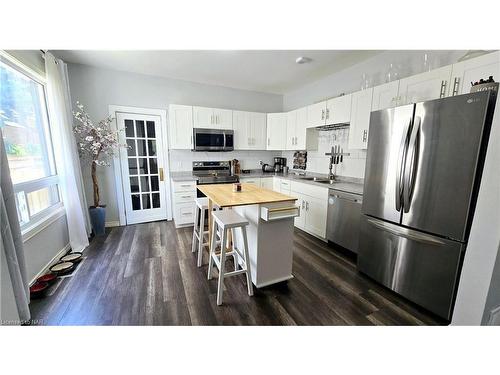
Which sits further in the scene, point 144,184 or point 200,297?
point 144,184

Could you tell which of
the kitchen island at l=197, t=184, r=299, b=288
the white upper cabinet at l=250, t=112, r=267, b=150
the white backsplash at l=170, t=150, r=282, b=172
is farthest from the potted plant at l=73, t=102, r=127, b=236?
the white upper cabinet at l=250, t=112, r=267, b=150

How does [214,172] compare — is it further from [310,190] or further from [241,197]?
[241,197]

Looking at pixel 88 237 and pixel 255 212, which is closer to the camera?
pixel 255 212

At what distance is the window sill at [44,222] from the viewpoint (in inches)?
79.0

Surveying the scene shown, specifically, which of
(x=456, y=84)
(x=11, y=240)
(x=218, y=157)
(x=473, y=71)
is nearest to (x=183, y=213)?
(x=218, y=157)

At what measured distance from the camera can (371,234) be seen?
2.14 meters

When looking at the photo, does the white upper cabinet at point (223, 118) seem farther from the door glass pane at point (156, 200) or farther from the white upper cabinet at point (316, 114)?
the door glass pane at point (156, 200)

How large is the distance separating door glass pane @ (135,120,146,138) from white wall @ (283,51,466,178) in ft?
10.2

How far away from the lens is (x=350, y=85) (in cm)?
320

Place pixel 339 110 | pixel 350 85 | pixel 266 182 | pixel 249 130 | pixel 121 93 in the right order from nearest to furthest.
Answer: pixel 339 110 < pixel 350 85 < pixel 121 93 < pixel 266 182 < pixel 249 130

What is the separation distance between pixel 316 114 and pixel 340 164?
966 millimetres
